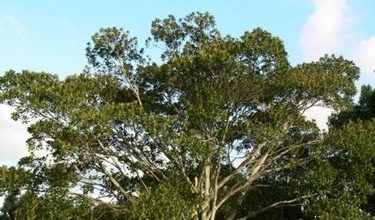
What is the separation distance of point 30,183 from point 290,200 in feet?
34.9

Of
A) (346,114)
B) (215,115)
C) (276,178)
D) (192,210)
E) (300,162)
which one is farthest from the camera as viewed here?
(346,114)

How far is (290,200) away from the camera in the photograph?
25172mm

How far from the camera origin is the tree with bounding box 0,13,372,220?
21.0 metres

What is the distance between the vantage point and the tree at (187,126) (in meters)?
21.0

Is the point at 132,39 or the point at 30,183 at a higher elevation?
the point at 132,39

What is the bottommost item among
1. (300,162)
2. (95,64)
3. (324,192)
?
(324,192)

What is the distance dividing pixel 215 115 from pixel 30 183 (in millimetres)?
7370

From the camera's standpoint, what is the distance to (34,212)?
2094cm

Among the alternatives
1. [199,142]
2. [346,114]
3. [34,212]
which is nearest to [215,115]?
[199,142]

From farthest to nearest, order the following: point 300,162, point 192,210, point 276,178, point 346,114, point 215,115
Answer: point 346,114
point 276,178
point 300,162
point 215,115
point 192,210

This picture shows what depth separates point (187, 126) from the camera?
22031 mm

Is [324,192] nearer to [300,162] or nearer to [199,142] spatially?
[300,162]

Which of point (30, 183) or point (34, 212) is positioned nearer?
point (34, 212)

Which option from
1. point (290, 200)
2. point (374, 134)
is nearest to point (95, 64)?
point (290, 200)
